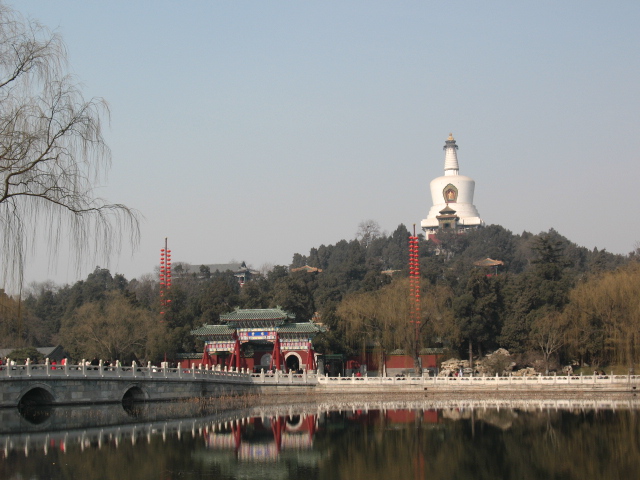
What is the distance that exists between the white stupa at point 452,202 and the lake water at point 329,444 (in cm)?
8091

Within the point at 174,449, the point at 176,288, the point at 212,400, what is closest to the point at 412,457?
the point at 174,449

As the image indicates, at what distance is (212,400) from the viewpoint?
3388 cm

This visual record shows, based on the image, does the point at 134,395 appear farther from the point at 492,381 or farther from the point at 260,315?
the point at 492,381

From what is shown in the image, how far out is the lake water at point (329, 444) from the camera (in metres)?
16.2

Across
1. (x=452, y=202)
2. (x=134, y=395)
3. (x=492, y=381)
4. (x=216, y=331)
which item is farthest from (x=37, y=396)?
(x=452, y=202)

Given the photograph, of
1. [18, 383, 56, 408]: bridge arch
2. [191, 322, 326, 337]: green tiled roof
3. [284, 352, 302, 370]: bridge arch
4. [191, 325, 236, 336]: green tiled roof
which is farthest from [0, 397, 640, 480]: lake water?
[284, 352, 302, 370]: bridge arch

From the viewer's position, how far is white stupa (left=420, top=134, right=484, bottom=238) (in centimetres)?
11069

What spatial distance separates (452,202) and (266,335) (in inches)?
2747

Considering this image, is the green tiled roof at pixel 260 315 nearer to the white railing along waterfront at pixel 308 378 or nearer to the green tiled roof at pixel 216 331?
the green tiled roof at pixel 216 331

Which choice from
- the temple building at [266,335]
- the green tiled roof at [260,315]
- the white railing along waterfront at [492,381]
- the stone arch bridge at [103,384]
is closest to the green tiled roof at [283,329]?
the temple building at [266,335]

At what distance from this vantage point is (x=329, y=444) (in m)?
20.8

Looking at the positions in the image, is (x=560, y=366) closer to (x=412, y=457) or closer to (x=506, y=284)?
(x=506, y=284)

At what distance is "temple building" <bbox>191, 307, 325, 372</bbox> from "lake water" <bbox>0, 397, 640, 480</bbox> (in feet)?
50.6

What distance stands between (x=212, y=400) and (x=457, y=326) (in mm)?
17471
